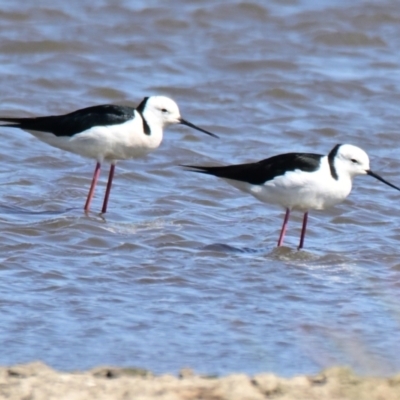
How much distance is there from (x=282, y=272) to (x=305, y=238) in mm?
1069

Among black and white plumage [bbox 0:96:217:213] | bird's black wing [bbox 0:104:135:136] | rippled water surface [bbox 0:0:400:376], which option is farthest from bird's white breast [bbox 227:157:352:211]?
bird's black wing [bbox 0:104:135:136]

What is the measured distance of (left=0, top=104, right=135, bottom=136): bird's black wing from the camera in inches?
325

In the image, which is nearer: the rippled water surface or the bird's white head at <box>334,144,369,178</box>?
the rippled water surface

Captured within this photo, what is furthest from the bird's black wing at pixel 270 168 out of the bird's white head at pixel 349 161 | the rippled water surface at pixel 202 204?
the rippled water surface at pixel 202 204

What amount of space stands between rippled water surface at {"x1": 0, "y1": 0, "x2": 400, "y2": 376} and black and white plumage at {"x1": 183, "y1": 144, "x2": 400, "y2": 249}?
0.33m

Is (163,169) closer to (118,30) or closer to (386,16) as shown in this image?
(118,30)

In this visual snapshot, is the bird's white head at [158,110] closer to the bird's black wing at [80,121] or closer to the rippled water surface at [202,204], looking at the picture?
the bird's black wing at [80,121]

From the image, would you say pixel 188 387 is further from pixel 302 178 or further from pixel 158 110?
pixel 158 110

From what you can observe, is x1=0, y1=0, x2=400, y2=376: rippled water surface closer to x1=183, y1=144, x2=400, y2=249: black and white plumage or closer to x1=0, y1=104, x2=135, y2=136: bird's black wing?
x1=183, y1=144, x2=400, y2=249: black and white plumage

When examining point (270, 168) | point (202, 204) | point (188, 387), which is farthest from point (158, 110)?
point (188, 387)

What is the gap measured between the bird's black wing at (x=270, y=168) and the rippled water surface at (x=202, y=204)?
43cm

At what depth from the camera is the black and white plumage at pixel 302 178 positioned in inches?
293

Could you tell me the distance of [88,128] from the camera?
27.1 ft

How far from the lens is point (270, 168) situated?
24.9 feet
